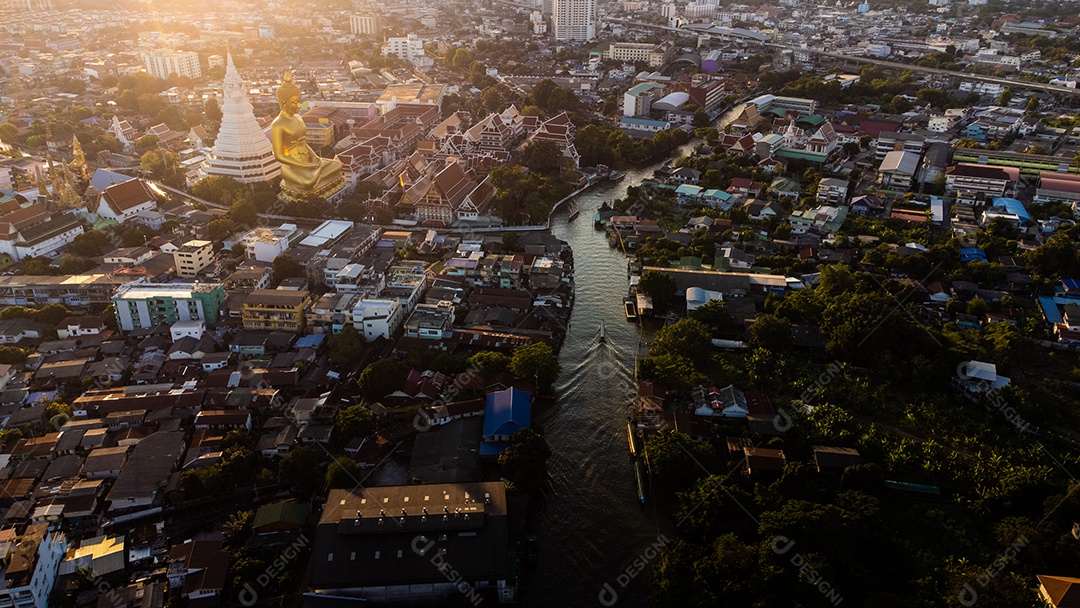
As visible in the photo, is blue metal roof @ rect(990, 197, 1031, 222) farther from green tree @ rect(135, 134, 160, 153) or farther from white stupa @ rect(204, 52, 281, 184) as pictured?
green tree @ rect(135, 134, 160, 153)

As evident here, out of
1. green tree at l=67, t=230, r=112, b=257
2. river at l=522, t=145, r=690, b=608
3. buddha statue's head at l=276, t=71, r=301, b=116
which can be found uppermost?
buddha statue's head at l=276, t=71, r=301, b=116

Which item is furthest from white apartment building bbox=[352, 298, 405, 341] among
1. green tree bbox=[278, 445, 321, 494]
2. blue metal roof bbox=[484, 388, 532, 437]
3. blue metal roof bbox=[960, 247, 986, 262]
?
blue metal roof bbox=[960, 247, 986, 262]

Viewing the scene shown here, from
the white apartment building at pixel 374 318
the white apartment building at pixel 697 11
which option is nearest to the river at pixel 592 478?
the white apartment building at pixel 374 318

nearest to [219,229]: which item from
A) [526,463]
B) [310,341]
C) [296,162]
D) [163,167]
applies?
[296,162]

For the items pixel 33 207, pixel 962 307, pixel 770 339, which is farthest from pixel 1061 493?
pixel 33 207

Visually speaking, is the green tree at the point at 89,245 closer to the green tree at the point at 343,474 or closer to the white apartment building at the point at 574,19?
the green tree at the point at 343,474

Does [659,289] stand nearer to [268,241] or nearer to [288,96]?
[268,241]

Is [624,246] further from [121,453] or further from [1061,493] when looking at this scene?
[121,453]
